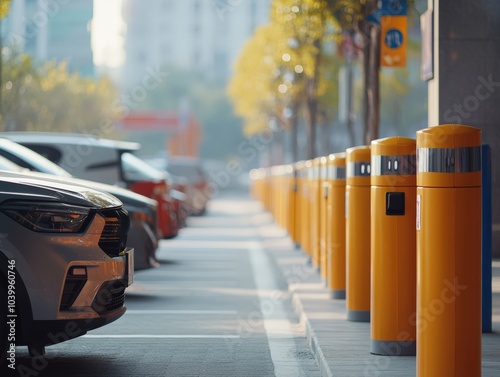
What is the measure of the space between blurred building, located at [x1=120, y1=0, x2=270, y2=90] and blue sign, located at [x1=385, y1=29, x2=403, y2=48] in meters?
161

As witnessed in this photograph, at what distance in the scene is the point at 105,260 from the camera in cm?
796

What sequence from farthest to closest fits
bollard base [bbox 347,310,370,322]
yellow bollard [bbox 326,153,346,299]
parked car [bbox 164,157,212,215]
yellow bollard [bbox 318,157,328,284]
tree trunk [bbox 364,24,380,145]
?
parked car [bbox 164,157,212,215]
tree trunk [bbox 364,24,380,145]
yellow bollard [bbox 318,157,328,284]
yellow bollard [bbox 326,153,346,299]
bollard base [bbox 347,310,370,322]

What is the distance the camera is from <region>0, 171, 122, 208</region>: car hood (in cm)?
776

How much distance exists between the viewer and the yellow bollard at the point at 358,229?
1012 cm

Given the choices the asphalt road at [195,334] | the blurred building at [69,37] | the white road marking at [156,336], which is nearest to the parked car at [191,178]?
the asphalt road at [195,334]

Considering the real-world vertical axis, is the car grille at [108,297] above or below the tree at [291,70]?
below

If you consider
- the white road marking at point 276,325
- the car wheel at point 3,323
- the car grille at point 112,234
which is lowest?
the white road marking at point 276,325

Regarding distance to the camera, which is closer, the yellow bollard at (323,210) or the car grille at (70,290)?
the car grille at (70,290)

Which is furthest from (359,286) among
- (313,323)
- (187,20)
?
(187,20)

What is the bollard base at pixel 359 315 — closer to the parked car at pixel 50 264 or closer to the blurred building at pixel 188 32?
the parked car at pixel 50 264

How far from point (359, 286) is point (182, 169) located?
1118 inches

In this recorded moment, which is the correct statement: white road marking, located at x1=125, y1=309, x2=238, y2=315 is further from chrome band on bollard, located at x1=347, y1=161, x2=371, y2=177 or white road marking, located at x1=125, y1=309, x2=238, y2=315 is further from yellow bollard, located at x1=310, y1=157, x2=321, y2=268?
yellow bollard, located at x1=310, y1=157, x2=321, y2=268

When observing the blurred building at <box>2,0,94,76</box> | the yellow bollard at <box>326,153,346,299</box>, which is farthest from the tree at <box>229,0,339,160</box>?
the blurred building at <box>2,0,94,76</box>

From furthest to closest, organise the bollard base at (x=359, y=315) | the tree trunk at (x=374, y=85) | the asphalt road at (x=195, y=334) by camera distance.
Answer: the tree trunk at (x=374, y=85), the bollard base at (x=359, y=315), the asphalt road at (x=195, y=334)
